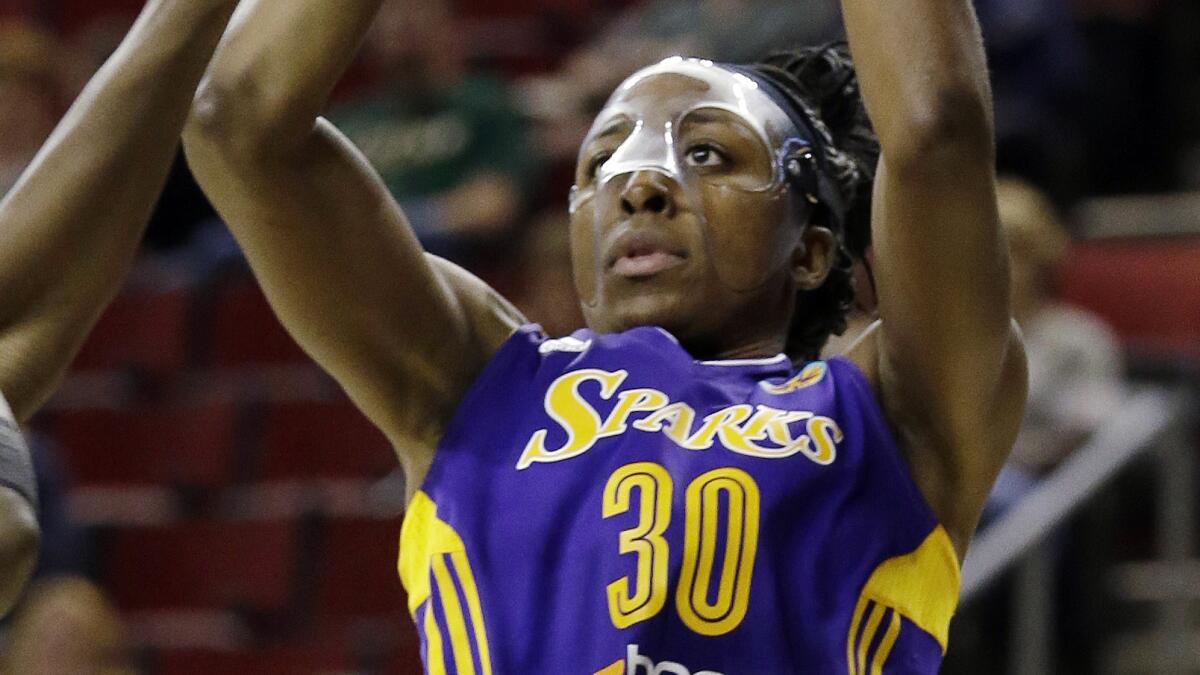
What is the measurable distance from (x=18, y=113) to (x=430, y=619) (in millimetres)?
4143

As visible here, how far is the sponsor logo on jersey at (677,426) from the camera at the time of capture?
2.14 metres

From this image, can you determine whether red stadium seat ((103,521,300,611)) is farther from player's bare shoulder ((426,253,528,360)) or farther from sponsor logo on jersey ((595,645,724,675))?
sponsor logo on jersey ((595,645,724,675))

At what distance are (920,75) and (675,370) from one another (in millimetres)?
384

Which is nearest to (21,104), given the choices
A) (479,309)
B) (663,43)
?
(663,43)

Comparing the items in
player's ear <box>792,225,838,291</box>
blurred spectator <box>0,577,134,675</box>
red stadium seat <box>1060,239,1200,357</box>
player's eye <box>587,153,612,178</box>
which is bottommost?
red stadium seat <box>1060,239,1200,357</box>

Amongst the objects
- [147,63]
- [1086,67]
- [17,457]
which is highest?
[147,63]

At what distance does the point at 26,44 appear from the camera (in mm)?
6070

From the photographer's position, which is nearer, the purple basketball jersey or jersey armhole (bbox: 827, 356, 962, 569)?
the purple basketball jersey

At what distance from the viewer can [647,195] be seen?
225 centimetres

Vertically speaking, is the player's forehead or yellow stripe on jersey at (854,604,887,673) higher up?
the player's forehead

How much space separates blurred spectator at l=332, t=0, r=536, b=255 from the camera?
5.78 m

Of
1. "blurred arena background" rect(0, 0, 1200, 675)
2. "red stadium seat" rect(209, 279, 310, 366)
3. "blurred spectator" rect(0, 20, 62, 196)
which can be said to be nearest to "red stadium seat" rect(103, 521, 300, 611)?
"blurred arena background" rect(0, 0, 1200, 675)

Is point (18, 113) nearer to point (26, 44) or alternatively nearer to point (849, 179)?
point (26, 44)

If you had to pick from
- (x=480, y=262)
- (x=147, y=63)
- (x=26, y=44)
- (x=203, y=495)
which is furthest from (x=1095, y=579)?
(x=26, y=44)
